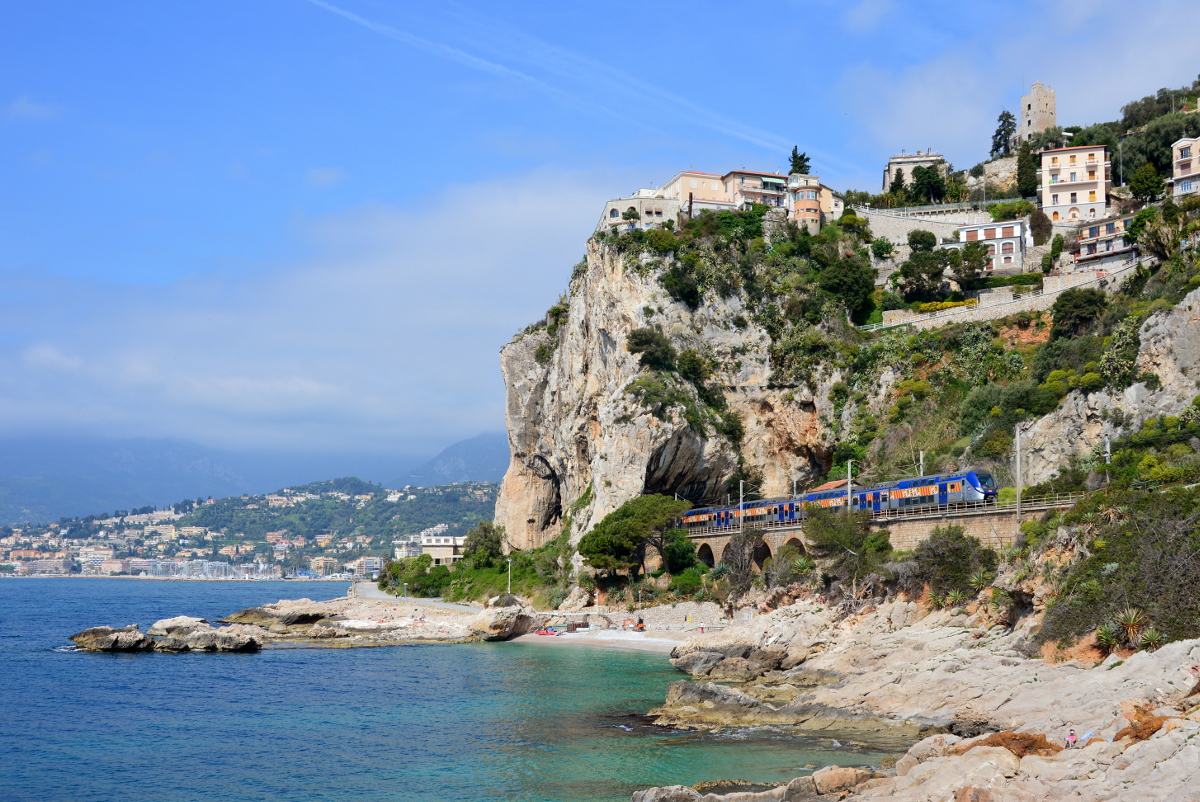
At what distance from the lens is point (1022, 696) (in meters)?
25.0

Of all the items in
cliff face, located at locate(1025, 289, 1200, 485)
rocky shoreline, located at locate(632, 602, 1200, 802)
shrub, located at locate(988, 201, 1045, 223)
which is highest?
shrub, located at locate(988, 201, 1045, 223)

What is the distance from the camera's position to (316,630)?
58.2 meters

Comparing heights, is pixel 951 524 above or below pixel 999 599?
above

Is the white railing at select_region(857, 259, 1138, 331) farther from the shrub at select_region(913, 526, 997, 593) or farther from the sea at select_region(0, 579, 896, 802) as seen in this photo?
the sea at select_region(0, 579, 896, 802)

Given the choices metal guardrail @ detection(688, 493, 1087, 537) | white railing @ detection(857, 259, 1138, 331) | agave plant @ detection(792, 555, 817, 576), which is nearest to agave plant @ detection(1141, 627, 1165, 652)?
metal guardrail @ detection(688, 493, 1087, 537)

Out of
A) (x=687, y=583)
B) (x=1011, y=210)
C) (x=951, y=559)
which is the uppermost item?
(x=1011, y=210)

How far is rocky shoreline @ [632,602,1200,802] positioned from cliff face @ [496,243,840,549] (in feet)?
67.6

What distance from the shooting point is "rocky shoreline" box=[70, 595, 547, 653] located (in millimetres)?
50938

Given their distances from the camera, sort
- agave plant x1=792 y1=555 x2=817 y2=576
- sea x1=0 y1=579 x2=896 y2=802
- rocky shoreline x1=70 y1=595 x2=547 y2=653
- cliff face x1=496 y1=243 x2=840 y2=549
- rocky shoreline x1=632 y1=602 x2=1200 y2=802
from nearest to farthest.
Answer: rocky shoreline x1=632 y1=602 x2=1200 y2=802, sea x1=0 y1=579 x2=896 y2=802, agave plant x1=792 y1=555 x2=817 y2=576, rocky shoreline x1=70 y1=595 x2=547 y2=653, cliff face x1=496 y1=243 x2=840 y2=549

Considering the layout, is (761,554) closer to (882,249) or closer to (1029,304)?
(1029,304)

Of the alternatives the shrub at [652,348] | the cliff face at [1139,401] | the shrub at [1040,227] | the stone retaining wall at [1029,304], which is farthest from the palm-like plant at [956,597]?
the shrub at [1040,227]

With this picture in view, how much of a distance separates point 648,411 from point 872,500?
18064 millimetres

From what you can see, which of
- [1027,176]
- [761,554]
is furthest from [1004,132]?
[761,554]

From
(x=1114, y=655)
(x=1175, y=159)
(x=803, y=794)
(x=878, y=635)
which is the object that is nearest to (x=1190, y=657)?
(x=1114, y=655)
